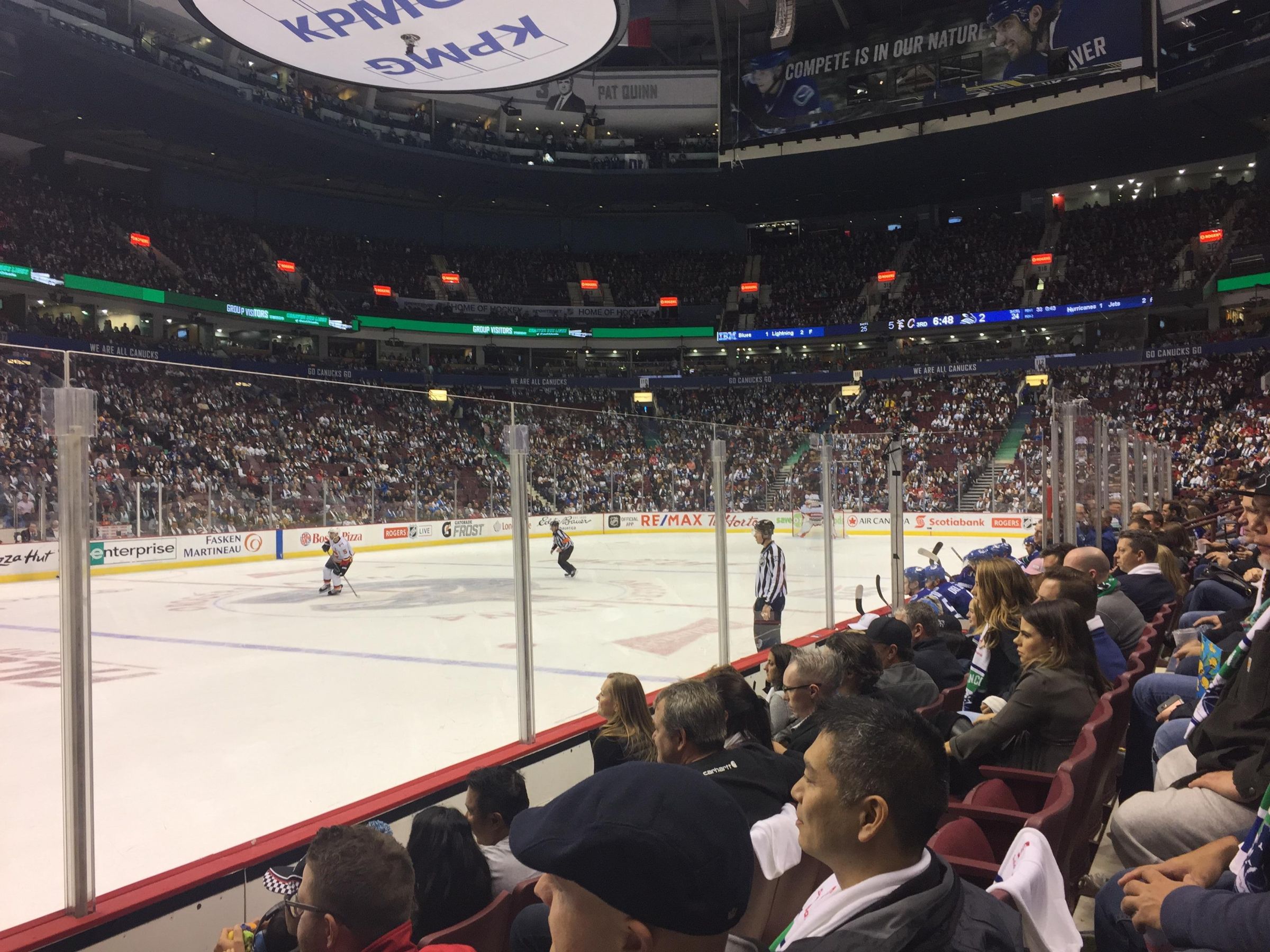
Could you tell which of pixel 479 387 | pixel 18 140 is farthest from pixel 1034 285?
pixel 18 140

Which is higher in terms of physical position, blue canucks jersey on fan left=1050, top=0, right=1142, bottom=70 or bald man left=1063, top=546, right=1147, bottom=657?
blue canucks jersey on fan left=1050, top=0, right=1142, bottom=70

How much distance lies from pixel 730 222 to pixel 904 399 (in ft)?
43.5

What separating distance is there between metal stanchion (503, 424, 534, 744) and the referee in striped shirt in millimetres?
3271

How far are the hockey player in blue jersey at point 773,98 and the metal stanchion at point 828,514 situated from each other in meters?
24.6

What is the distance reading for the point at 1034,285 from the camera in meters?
39.1

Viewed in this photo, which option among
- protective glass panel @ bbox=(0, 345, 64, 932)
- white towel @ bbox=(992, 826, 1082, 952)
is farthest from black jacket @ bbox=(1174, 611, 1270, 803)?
protective glass panel @ bbox=(0, 345, 64, 932)

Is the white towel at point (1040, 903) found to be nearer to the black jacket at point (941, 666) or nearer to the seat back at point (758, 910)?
the seat back at point (758, 910)

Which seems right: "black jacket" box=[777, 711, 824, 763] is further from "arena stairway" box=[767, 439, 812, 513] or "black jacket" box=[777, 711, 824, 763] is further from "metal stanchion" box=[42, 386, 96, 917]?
"arena stairway" box=[767, 439, 812, 513]

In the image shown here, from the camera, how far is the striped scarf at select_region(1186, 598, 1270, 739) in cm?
267

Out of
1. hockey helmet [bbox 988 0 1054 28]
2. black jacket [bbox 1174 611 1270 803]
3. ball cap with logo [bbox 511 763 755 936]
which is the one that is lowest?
black jacket [bbox 1174 611 1270 803]

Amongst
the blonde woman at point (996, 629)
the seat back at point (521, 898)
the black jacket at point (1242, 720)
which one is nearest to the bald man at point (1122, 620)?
the blonde woman at point (996, 629)

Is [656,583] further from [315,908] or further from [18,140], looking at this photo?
[18,140]

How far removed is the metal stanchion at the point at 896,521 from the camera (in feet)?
30.6

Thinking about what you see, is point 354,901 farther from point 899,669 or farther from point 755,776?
point 899,669
